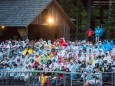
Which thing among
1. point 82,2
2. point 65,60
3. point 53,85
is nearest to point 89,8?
point 82,2

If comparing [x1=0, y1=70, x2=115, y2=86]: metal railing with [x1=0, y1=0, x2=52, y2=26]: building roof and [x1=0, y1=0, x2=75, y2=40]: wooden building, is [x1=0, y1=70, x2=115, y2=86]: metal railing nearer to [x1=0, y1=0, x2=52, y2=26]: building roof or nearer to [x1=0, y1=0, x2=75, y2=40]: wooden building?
[x1=0, y1=0, x2=75, y2=40]: wooden building

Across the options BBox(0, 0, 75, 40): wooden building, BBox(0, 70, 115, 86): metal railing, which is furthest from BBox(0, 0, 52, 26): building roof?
BBox(0, 70, 115, 86): metal railing

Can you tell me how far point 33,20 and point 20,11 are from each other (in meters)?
2.05

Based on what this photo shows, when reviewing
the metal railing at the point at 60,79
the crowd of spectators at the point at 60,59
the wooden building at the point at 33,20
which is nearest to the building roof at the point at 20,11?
the wooden building at the point at 33,20

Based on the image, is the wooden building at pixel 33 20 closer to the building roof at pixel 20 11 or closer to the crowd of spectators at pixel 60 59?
the building roof at pixel 20 11

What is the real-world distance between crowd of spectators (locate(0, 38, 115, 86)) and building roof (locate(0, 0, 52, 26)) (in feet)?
20.4

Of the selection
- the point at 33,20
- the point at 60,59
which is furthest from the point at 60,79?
the point at 33,20

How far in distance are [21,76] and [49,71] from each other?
2.08 meters

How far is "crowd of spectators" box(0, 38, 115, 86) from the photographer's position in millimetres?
23414

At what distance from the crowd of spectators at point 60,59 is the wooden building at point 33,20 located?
6.36 metres

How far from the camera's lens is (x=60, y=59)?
2586 centimetres

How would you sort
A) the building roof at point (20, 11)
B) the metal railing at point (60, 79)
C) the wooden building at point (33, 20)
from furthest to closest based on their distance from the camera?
1. the wooden building at point (33, 20)
2. the building roof at point (20, 11)
3. the metal railing at point (60, 79)

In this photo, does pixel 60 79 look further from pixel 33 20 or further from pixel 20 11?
pixel 20 11

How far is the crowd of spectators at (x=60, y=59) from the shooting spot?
23414mm
